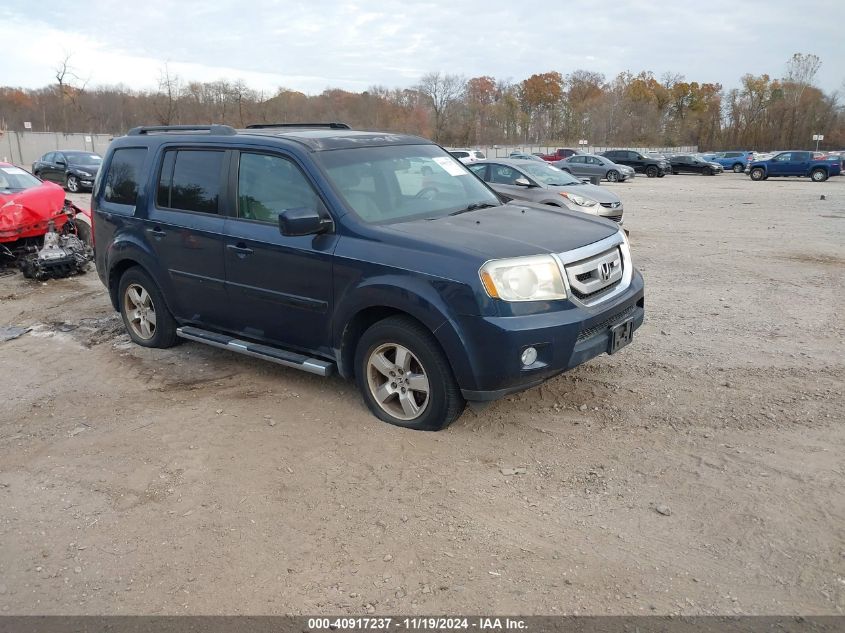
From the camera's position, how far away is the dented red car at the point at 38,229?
31.4 ft

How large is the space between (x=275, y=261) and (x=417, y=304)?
4.31ft

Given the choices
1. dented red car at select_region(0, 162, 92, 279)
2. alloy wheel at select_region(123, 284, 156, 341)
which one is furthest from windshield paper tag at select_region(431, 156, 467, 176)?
dented red car at select_region(0, 162, 92, 279)

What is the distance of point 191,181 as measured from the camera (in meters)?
5.60

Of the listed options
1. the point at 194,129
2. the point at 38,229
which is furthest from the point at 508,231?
the point at 38,229

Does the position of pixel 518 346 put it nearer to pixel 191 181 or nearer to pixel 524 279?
pixel 524 279

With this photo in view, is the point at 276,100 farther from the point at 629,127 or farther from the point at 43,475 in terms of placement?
the point at 43,475

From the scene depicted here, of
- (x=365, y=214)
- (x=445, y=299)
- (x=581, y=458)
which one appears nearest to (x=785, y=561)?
(x=581, y=458)

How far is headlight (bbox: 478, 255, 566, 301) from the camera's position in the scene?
402cm

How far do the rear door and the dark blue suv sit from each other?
16 millimetres

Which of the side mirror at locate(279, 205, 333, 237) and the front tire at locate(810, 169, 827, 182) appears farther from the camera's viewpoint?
the front tire at locate(810, 169, 827, 182)

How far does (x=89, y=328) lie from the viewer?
741 centimetres

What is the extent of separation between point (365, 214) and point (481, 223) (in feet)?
2.66

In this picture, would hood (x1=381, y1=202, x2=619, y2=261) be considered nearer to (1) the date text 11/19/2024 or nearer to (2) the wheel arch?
(1) the date text 11/19/2024

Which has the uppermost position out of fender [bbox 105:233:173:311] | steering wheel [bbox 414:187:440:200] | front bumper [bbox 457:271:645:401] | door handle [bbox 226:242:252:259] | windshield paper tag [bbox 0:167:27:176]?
windshield paper tag [bbox 0:167:27:176]
